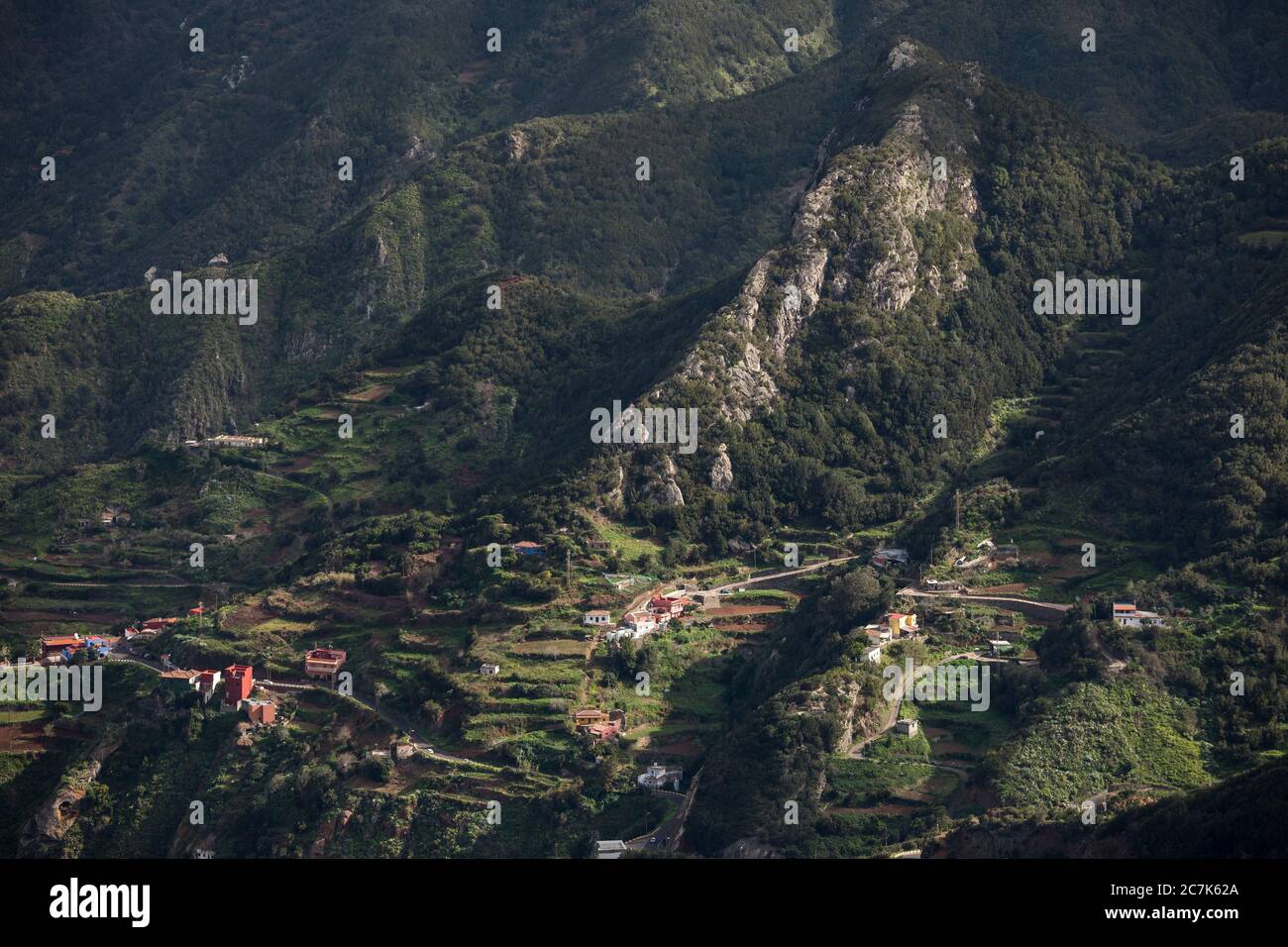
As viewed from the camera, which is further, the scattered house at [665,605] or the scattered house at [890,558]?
the scattered house at [890,558]

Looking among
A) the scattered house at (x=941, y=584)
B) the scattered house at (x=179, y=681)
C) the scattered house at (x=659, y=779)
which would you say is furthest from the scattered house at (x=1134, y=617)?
the scattered house at (x=179, y=681)

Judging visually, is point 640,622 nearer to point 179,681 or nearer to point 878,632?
point 878,632

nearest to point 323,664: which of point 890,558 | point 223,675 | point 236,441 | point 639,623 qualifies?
point 223,675

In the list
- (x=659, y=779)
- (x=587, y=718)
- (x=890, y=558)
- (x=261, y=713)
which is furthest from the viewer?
(x=890, y=558)

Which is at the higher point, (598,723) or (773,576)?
(773,576)

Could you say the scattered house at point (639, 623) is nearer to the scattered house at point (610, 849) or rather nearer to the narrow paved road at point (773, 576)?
the narrow paved road at point (773, 576)

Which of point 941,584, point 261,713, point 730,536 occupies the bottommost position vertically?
point 261,713
